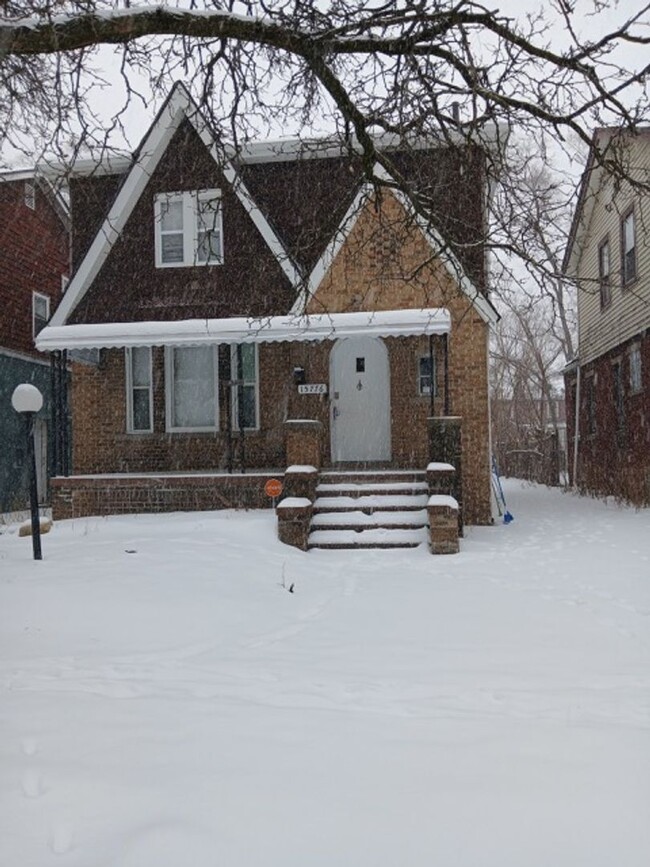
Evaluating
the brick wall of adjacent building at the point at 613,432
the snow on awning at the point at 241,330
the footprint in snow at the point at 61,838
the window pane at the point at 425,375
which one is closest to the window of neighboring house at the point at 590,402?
the brick wall of adjacent building at the point at 613,432

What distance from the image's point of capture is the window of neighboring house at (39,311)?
1959cm

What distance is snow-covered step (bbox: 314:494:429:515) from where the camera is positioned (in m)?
10.6

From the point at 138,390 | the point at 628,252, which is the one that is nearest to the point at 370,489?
the point at 138,390

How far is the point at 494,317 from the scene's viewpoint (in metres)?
12.6

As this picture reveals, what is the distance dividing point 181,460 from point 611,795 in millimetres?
11841

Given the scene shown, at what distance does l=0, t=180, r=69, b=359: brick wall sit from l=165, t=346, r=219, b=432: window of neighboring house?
6243mm

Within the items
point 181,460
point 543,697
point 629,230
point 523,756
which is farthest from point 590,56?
point 629,230

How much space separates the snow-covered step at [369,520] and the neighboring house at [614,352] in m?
5.57

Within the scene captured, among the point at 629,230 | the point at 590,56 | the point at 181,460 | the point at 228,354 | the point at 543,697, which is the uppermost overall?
the point at 629,230

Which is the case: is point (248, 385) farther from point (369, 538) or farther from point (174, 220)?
point (369, 538)

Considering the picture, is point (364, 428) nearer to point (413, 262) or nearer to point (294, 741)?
point (413, 262)

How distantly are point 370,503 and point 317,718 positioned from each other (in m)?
7.18

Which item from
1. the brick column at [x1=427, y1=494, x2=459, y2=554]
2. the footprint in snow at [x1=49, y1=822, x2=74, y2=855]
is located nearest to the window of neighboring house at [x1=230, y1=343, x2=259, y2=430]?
the brick column at [x1=427, y1=494, x2=459, y2=554]

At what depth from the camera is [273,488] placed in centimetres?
1122
